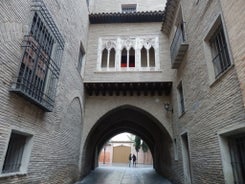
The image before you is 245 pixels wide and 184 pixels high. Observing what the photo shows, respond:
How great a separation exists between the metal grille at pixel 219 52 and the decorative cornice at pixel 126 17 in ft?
18.7

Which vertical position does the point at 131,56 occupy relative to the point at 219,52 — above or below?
above

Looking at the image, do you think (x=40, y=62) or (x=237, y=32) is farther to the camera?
(x=40, y=62)

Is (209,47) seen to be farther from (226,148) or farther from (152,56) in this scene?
(152,56)

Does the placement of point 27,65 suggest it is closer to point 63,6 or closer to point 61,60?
point 61,60

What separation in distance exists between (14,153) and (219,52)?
211 inches

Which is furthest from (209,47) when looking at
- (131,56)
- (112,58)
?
(112,58)

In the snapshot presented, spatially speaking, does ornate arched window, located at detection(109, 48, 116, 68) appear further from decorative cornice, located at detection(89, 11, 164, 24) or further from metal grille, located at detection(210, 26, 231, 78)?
metal grille, located at detection(210, 26, 231, 78)

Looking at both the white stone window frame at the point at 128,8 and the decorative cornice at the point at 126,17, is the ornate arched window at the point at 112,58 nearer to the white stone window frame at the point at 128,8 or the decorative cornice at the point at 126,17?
the decorative cornice at the point at 126,17

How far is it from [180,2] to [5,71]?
22.7ft

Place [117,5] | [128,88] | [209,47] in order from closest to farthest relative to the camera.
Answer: [209,47], [128,88], [117,5]

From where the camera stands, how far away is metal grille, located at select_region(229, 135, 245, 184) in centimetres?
378

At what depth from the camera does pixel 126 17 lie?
10.1 m

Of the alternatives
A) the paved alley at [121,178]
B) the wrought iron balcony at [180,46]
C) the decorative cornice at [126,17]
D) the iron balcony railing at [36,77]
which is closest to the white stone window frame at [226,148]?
the wrought iron balcony at [180,46]

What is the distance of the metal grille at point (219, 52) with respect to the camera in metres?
4.38
